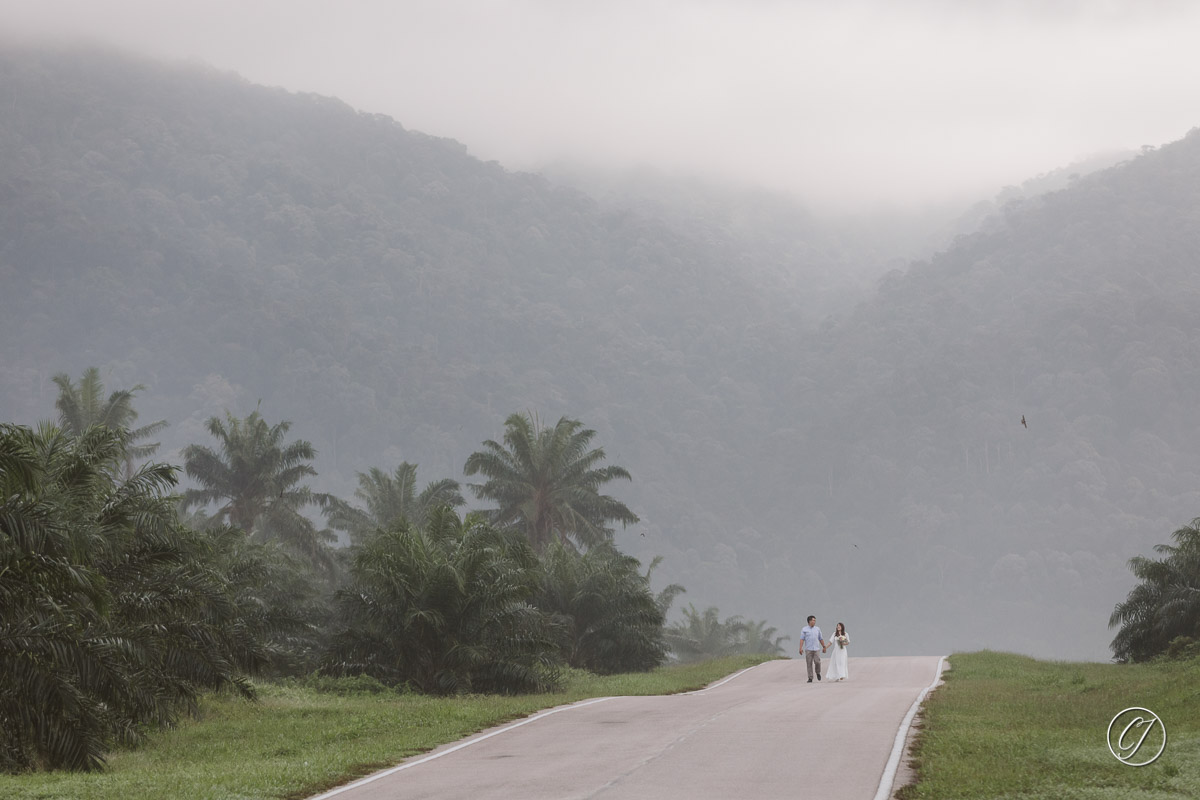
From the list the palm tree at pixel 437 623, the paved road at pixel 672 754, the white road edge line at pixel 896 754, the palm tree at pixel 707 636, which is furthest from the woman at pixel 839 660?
the palm tree at pixel 707 636

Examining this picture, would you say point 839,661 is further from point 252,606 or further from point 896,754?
point 896,754

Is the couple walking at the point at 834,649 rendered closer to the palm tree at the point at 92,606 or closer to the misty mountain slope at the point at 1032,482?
the palm tree at the point at 92,606

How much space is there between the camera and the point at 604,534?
58219 mm

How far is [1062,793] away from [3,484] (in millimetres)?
12007

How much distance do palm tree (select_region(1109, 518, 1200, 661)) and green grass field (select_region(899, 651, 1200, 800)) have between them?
8.73 meters

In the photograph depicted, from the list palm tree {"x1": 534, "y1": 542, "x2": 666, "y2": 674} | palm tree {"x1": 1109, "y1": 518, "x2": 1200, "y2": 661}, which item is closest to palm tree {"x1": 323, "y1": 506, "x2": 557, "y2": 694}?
palm tree {"x1": 534, "y1": 542, "x2": 666, "y2": 674}

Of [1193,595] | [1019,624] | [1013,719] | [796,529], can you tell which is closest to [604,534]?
[1193,595]

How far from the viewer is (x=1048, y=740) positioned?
15609 mm

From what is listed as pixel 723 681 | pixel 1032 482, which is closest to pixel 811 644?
pixel 723 681

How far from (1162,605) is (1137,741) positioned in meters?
22.1

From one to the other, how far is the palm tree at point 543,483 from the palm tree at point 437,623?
2747 centimetres

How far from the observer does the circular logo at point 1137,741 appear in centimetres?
1374

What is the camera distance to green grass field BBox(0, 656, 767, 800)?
1300 cm

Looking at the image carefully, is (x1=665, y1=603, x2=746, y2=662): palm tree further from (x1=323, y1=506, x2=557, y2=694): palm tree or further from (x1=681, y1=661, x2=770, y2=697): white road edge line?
(x1=323, y1=506, x2=557, y2=694): palm tree
